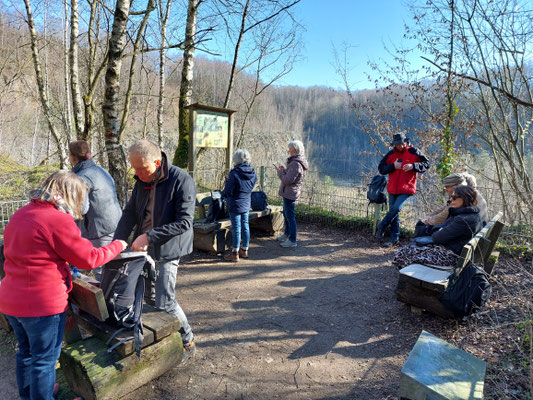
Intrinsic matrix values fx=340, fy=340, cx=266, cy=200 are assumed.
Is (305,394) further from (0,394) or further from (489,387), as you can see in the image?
(0,394)

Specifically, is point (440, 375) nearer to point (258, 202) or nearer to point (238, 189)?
point (238, 189)

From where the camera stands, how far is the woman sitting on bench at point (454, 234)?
3.93 metres

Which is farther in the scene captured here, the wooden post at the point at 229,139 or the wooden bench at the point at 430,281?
the wooden post at the point at 229,139

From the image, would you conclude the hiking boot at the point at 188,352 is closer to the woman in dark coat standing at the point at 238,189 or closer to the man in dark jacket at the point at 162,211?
the man in dark jacket at the point at 162,211

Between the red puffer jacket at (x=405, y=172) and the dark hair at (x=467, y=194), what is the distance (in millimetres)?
1917

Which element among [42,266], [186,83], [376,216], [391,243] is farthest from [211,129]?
[42,266]

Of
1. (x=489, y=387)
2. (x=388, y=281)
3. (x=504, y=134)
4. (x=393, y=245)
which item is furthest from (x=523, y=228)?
(x=489, y=387)

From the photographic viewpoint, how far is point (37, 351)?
2.12 meters

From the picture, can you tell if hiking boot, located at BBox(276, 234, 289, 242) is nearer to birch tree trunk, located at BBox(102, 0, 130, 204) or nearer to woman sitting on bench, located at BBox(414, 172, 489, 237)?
woman sitting on bench, located at BBox(414, 172, 489, 237)

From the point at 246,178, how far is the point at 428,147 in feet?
19.6

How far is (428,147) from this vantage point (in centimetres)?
895

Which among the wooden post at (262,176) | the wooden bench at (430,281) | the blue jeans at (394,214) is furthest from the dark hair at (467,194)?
the wooden post at (262,176)

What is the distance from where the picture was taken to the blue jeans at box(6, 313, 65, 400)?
207 centimetres

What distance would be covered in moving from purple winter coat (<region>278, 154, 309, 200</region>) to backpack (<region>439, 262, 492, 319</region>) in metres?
2.96
